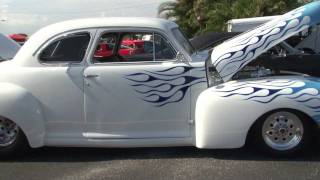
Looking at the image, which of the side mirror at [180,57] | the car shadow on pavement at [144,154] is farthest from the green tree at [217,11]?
the side mirror at [180,57]

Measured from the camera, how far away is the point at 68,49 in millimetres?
6488

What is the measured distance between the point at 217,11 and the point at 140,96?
2199 cm

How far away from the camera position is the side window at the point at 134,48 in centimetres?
641

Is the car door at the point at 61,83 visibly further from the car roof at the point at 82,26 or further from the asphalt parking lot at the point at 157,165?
the asphalt parking lot at the point at 157,165

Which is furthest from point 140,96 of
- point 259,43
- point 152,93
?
point 259,43

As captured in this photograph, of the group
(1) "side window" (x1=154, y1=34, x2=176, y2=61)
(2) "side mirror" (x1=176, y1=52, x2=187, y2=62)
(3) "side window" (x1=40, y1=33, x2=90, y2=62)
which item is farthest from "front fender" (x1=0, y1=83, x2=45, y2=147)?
(2) "side mirror" (x1=176, y1=52, x2=187, y2=62)

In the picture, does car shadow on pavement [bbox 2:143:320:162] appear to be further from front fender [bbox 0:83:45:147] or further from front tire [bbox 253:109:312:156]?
front fender [bbox 0:83:45:147]

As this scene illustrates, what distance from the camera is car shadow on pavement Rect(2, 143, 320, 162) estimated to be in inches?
248

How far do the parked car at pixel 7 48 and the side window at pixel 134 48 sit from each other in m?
4.77

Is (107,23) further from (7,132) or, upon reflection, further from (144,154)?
(7,132)

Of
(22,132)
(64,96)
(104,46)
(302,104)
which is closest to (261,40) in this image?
(302,104)

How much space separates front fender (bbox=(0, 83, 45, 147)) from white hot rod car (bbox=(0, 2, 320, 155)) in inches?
0.5

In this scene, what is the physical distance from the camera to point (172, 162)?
242 inches

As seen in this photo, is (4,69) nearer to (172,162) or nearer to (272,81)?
(172,162)
